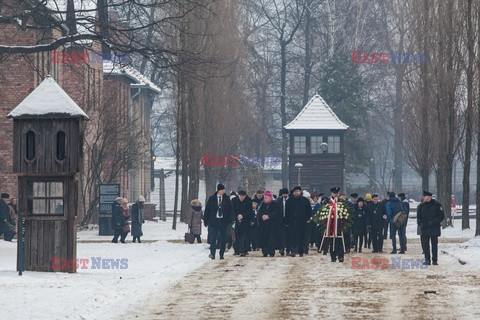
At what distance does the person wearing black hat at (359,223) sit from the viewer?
30.9m

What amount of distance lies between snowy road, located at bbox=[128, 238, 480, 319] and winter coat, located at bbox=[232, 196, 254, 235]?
13.5 feet

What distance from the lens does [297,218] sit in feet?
92.2

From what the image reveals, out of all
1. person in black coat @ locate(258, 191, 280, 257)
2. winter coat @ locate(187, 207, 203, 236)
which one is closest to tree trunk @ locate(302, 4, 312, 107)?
winter coat @ locate(187, 207, 203, 236)

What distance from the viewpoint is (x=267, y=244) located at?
28.2 m

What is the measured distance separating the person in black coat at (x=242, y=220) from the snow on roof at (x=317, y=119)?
37.3 m

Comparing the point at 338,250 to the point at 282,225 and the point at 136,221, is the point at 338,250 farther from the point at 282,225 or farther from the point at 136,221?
the point at 136,221

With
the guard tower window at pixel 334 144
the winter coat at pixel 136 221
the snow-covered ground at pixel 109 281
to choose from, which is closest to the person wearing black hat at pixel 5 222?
the snow-covered ground at pixel 109 281

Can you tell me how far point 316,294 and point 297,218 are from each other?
10.8m

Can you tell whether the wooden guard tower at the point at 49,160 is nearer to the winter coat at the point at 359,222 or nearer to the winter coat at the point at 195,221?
the winter coat at the point at 359,222

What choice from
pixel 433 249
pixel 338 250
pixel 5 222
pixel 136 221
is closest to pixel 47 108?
pixel 338 250

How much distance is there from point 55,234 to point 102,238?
17.4m

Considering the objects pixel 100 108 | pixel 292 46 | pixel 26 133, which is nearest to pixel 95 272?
pixel 26 133

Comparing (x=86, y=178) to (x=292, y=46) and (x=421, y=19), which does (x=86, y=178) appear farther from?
(x=292, y=46)

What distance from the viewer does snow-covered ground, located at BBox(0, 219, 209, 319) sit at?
15180mm
